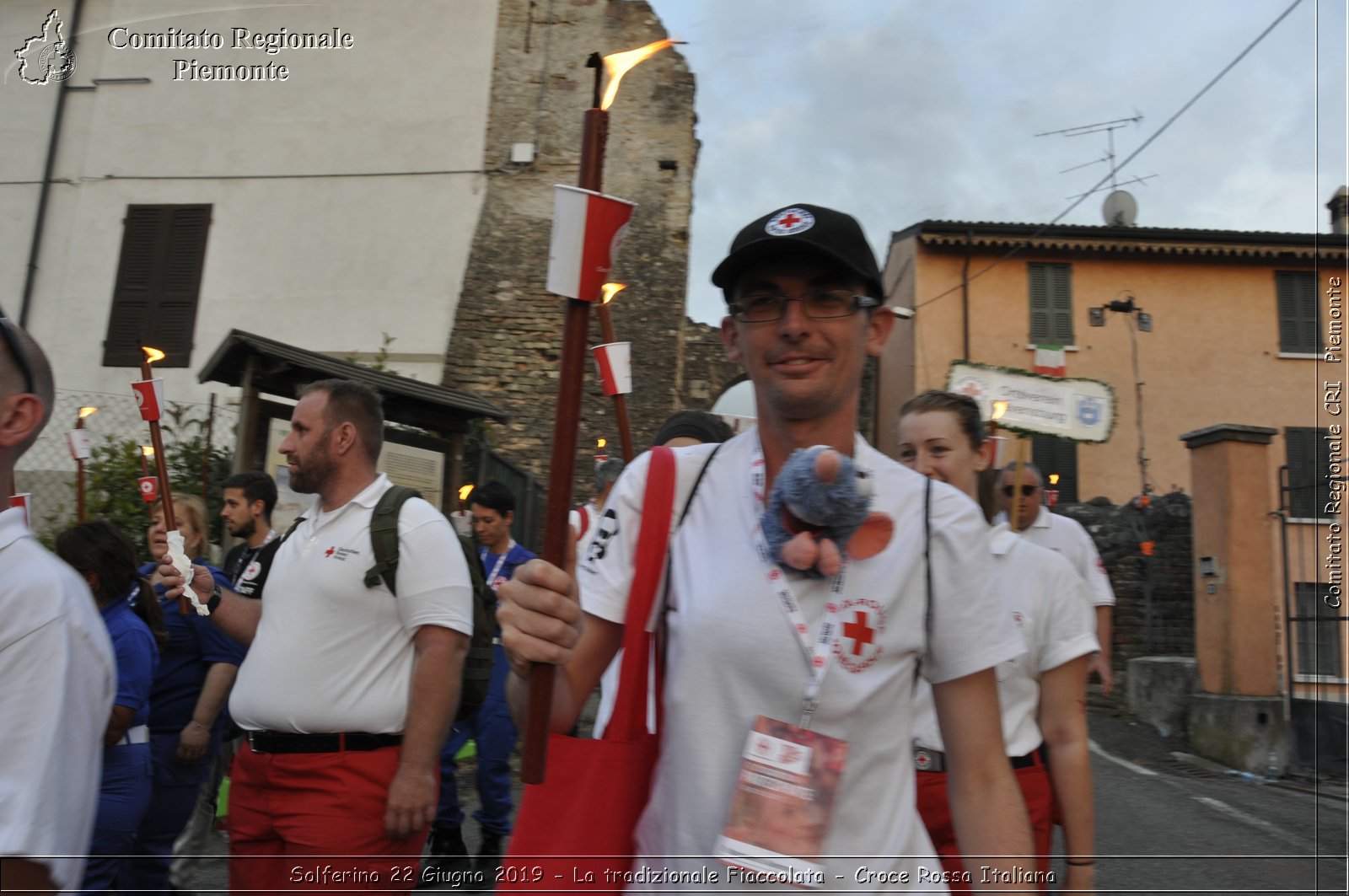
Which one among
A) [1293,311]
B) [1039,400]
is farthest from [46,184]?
[1293,311]

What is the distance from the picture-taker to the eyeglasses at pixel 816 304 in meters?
1.83

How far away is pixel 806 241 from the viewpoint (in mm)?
1742

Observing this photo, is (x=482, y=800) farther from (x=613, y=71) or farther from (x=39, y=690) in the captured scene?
(x=613, y=71)

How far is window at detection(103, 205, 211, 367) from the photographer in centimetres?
1634

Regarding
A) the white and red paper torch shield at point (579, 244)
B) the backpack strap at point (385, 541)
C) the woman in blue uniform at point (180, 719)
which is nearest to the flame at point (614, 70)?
the white and red paper torch shield at point (579, 244)

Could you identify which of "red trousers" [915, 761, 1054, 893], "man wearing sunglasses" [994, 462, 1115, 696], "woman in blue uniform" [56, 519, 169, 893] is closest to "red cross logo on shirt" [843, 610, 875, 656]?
"red trousers" [915, 761, 1054, 893]

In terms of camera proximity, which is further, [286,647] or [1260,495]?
[1260,495]

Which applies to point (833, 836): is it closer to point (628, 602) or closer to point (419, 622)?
point (628, 602)

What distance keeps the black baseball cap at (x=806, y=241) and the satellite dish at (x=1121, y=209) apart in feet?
83.2

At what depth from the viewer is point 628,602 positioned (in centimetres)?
171

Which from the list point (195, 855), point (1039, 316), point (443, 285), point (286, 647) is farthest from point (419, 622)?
point (1039, 316)

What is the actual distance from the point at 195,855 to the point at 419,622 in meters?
3.64

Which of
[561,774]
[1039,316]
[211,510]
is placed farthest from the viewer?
[1039,316]

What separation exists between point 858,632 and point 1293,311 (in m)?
25.7
